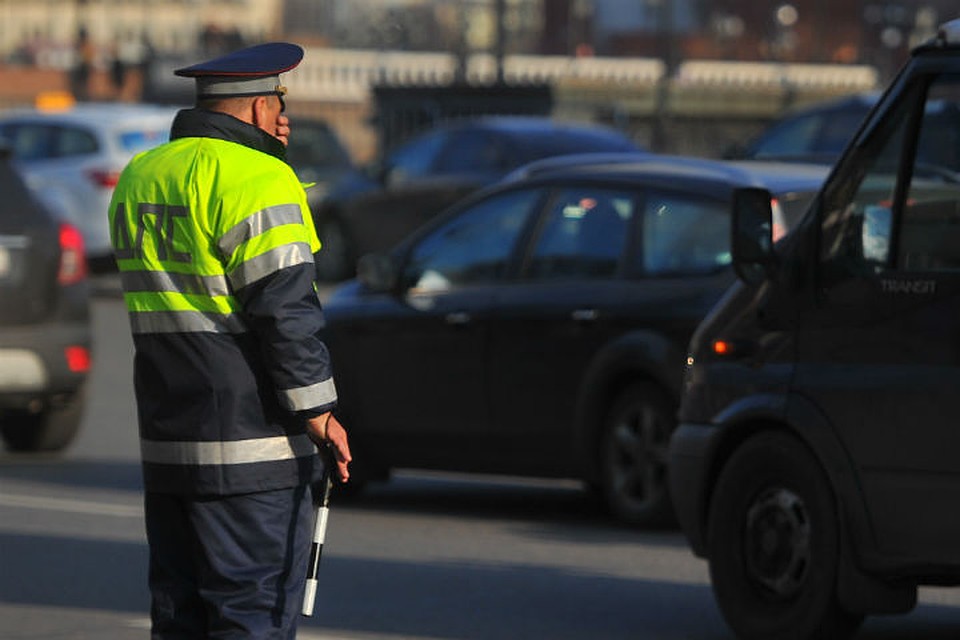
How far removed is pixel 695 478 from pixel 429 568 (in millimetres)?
1856

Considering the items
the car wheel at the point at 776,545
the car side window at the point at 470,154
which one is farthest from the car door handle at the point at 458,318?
the car side window at the point at 470,154

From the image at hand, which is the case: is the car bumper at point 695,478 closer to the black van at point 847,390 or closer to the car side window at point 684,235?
the black van at point 847,390

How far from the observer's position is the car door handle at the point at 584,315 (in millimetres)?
10992

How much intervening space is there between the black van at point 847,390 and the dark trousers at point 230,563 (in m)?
2.16

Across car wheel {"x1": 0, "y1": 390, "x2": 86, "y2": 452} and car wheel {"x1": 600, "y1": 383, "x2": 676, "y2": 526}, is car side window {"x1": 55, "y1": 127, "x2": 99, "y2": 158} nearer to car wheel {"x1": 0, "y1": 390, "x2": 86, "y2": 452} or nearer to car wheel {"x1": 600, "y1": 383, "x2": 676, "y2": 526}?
car wheel {"x1": 0, "y1": 390, "x2": 86, "y2": 452}

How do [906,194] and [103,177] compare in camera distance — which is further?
[103,177]

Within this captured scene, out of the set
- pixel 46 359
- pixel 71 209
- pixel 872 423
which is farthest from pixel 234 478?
pixel 71 209

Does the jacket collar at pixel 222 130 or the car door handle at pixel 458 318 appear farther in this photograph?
the car door handle at pixel 458 318

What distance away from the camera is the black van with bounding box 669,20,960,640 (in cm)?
731

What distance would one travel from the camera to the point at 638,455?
35.6ft

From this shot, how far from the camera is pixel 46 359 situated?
12.8m

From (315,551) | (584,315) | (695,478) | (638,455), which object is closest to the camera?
(315,551)

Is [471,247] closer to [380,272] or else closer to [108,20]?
[380,272]

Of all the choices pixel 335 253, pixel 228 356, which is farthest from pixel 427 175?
pixel 228 356
